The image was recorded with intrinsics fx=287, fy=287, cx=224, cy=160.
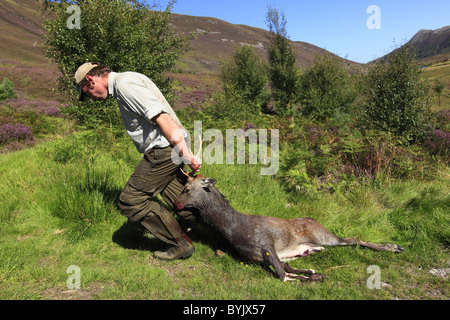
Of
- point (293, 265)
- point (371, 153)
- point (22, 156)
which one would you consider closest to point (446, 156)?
point (371, 153)

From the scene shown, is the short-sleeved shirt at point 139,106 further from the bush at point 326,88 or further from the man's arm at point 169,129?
the bush at point 326,88

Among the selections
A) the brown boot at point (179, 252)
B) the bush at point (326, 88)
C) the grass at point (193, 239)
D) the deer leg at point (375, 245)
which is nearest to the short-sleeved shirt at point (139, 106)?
the brown boot at point (179, 252)

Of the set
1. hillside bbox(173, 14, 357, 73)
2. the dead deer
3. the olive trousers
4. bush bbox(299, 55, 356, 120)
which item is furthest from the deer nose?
hillside bbox(173, 14, 357, 73)

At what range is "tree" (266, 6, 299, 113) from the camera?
72.5 ft

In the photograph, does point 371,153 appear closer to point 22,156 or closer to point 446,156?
point 446,156

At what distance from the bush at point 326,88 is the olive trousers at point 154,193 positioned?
17.8 metres

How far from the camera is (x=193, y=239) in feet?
14.4

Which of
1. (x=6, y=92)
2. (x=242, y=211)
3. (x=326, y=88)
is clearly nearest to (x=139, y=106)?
(x=242, y=211)

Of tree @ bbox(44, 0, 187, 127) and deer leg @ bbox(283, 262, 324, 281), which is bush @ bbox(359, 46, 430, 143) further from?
tree @ bbox(44, 0, 187, 127)

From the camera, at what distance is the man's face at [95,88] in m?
3.36

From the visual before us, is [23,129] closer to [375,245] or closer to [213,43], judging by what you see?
[375,245]

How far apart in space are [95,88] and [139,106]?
2.13 ft

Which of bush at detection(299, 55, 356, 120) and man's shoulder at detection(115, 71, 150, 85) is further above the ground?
bush at detection(299, 55, 356, 120)
